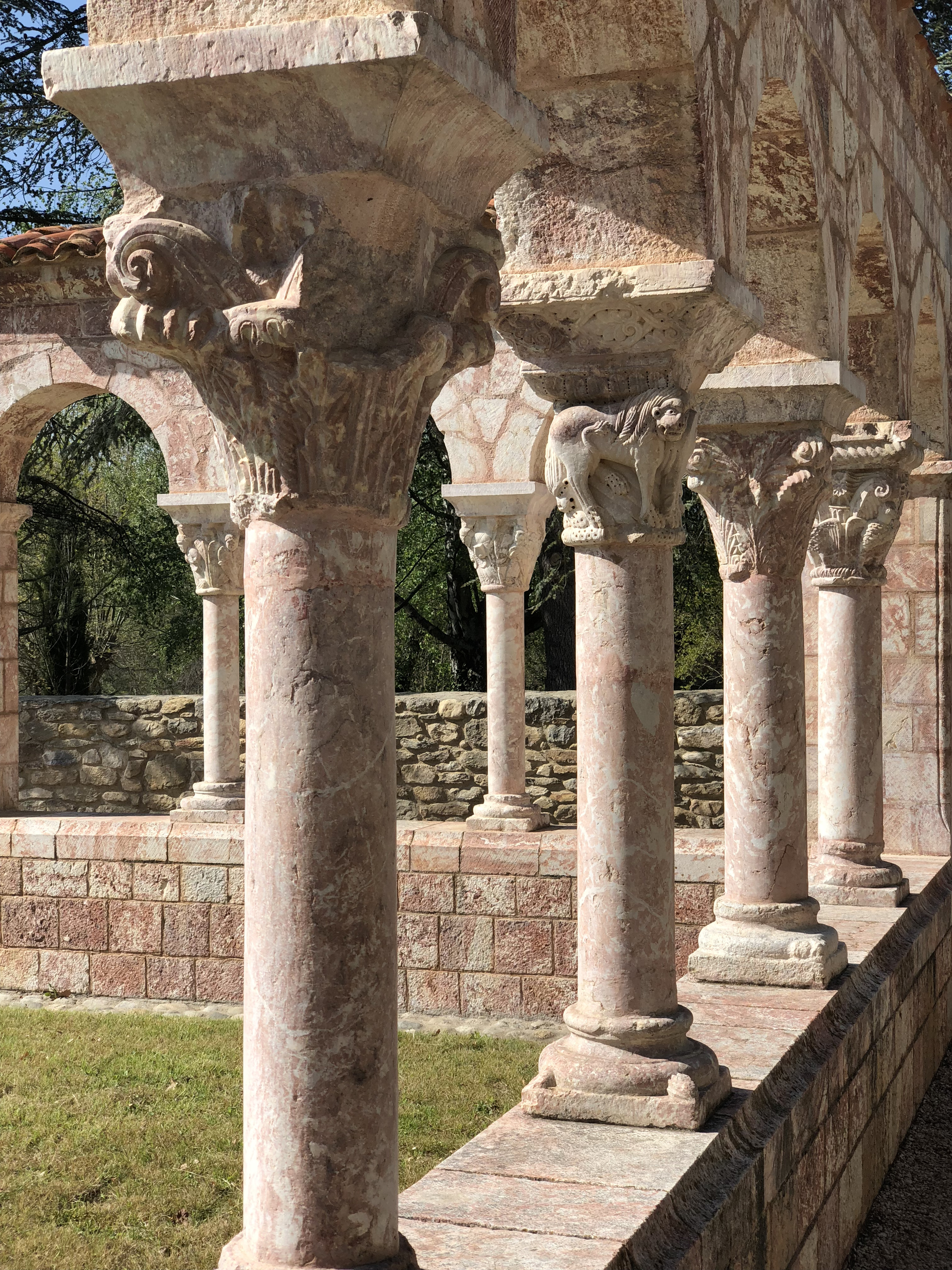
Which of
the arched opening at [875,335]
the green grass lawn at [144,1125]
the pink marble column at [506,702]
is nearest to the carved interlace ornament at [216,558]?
the pink marble column at [506,702]

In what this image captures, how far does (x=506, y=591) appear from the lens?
9.13 metres

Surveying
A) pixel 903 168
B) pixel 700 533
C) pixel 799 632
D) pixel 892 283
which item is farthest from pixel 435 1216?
pixel 700 533

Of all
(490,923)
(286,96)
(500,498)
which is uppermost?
(500,498)

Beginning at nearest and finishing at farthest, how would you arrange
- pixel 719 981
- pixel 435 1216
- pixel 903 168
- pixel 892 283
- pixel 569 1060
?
pixel 435 1216 < pixel 569 1060 < pixel 719 981 < pixel 892 283 < pixel 903 168

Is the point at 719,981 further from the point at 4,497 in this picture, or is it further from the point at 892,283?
the point at 4,497

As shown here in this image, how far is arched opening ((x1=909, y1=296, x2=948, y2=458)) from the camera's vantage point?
313 inches

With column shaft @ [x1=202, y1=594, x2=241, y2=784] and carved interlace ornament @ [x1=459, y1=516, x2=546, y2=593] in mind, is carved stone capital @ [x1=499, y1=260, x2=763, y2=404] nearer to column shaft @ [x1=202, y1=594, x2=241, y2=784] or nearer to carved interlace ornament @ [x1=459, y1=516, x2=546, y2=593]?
carved interlace ornament @ [x1=459, y1=516, x2=546, y2=593]

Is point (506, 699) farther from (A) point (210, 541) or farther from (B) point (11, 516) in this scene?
(B) point (11, 516)

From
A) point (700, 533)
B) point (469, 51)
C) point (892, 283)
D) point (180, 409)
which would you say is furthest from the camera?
point (700, 533)

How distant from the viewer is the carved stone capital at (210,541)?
9.53 m

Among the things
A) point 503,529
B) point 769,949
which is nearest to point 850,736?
point 769,949

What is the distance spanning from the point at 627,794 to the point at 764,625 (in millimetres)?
1468

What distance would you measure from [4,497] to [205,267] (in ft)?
27.3

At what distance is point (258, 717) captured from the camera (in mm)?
2387
